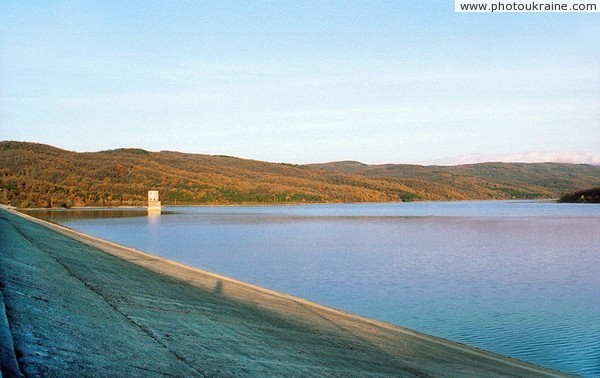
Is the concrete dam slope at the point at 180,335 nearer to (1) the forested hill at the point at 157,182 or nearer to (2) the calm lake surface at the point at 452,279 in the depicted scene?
(2) the calm lake surface at the point at 452,279

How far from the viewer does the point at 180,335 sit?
810 centimetres

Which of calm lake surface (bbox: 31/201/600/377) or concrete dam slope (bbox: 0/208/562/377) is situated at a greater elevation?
concrete dam slope (bbox: 0/208/562/377)

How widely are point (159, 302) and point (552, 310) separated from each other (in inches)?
376

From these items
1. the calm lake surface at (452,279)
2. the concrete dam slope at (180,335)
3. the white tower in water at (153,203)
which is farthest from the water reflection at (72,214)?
the concrete dam slope at (180,335)

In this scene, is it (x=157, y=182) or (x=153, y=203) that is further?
(x=157, y=182)

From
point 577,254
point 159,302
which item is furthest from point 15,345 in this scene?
point 577,254

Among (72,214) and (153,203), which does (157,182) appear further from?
(72,214)

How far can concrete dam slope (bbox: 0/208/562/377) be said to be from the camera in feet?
19.7

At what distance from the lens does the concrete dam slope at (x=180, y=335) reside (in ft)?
19.7

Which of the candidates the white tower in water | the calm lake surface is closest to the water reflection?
the white tower in water

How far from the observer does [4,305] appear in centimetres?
678

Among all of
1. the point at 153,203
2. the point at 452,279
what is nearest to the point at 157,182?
the point at 153,203

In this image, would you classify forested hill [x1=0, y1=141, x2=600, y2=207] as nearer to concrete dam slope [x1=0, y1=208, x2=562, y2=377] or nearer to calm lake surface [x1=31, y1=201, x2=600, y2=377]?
calm lake surface [x1=31, y1=201, x2=600, y2=377]

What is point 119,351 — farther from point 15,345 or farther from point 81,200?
point 81,200
